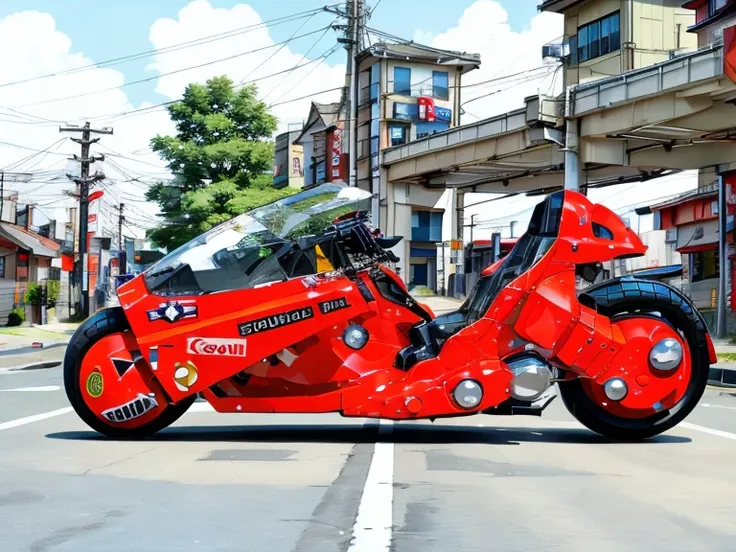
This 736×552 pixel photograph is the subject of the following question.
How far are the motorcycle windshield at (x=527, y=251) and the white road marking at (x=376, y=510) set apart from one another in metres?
1.71

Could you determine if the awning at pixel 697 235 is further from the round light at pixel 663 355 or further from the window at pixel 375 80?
the round light at pixel 663 355

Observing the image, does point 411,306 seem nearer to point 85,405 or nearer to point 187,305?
point 187,305

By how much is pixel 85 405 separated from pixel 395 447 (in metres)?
2.61

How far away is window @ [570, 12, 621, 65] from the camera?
51156 mm

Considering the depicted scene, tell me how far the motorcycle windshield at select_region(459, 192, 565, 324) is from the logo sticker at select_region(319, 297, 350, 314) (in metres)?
1.12

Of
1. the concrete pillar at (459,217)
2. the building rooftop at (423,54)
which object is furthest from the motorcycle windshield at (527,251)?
the building rooftop at (423,54)

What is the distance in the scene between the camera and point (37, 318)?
183 feet

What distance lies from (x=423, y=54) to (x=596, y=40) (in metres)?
15.2

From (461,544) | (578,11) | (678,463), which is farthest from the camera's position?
(578,11)

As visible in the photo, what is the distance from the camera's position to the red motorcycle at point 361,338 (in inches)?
329

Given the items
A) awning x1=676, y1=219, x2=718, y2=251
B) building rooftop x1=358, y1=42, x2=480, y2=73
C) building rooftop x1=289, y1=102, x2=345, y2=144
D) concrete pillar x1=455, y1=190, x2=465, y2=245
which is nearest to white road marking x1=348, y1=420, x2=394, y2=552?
awning x1=676, y1=219, x2=718, y2=251

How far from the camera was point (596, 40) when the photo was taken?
173 ft

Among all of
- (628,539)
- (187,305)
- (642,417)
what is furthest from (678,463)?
(187,305)

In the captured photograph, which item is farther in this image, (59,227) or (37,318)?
(59,227)
